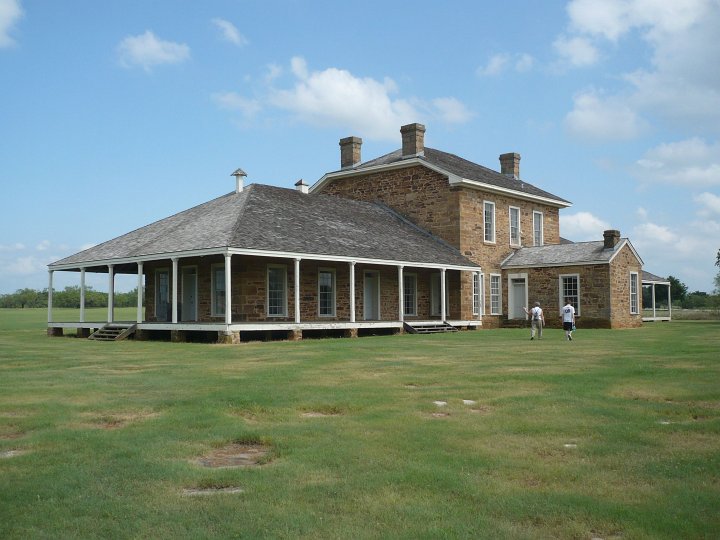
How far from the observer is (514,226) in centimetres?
3466

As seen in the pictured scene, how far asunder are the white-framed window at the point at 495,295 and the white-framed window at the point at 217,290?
13.4 metres

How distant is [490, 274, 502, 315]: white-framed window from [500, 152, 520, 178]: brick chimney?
8559 mm

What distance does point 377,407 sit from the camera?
9.04 m

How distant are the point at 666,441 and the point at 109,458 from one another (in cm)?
532

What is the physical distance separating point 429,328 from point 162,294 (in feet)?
33.4

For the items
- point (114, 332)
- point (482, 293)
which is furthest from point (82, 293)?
point (482, 293)

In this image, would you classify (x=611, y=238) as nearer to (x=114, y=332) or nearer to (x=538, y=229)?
(x=538, y=229)

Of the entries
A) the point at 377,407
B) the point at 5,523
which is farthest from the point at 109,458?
the point at 377,407

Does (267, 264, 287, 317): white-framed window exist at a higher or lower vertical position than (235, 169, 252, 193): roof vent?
lower

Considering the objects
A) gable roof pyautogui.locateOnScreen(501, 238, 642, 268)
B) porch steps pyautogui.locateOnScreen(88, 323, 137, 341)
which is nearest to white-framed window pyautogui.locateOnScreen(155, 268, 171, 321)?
porch steps pyautogui.locateOnScreen(88, 323, 137, 341)

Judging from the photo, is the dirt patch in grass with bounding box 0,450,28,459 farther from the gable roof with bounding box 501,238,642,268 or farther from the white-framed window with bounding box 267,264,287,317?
the gable roof with bounding box 501,238,642,268

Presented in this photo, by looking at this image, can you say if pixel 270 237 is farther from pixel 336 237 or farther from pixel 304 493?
pixel 304 493

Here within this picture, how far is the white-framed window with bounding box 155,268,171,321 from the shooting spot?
2723 centimetres

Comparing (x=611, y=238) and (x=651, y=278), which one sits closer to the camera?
(x=611, y=238)
